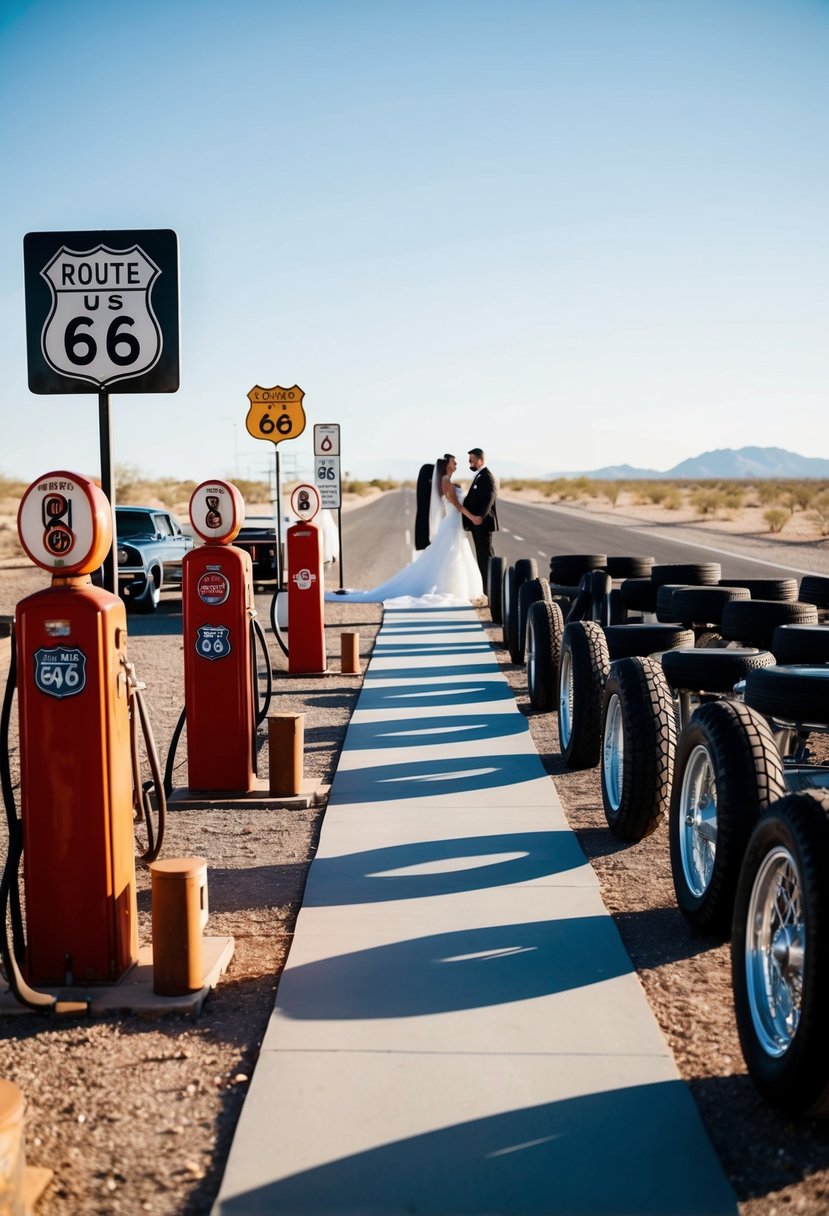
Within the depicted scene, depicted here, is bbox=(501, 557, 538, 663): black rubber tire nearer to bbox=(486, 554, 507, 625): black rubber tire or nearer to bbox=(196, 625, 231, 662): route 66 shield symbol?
bbox=(486, 554, 507, 625): black rubber tire

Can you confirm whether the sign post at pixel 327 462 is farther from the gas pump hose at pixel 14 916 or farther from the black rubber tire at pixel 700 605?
the gas pump hose at pixel 14 916

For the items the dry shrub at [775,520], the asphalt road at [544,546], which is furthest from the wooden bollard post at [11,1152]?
the dry shrub at [775,520]

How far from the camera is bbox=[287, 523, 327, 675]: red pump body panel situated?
11.6 m

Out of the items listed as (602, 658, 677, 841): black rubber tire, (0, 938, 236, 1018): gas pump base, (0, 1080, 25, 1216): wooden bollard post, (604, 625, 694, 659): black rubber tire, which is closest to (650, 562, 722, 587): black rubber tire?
(604, 625, 694, 659): black rubber tire

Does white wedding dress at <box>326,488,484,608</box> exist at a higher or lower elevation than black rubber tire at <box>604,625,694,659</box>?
lower

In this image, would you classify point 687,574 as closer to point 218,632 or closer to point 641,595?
point 641,595

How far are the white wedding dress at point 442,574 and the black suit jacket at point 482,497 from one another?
0.42 meters

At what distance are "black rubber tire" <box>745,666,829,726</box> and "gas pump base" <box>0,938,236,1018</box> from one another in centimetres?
242

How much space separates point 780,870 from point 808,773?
165 centimetres

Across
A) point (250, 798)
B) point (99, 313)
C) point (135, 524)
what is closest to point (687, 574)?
point (250, 798)

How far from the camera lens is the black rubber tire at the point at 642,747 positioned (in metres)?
5.79

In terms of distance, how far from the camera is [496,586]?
51.8 ft

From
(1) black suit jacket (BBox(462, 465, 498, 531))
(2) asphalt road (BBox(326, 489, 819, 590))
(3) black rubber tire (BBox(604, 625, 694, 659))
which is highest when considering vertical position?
(1) black suit jacket (BBox(462, 465, 498, 531))

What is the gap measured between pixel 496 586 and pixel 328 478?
400cm
